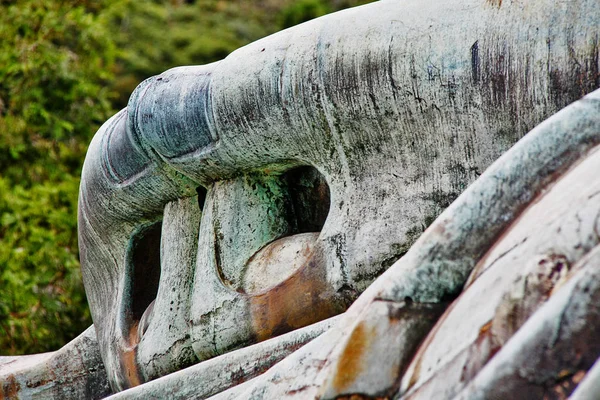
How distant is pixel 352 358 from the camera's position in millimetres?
1483

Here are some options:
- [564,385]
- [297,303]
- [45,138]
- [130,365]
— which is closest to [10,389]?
[130,365]

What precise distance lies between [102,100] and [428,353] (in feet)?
19.5

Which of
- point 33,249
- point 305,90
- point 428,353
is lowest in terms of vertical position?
point 33,249

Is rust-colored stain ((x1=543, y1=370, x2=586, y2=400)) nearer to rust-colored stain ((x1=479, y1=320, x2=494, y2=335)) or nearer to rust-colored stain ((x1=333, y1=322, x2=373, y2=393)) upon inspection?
rust-colored stain ((x1=479, y1=320, x2=494, y2=335))

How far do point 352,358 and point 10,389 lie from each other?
2050 millimetres

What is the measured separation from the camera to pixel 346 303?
2209 mm

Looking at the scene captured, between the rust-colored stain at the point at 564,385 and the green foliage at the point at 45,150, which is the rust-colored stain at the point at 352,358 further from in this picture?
the green foliage at the point at 45,150

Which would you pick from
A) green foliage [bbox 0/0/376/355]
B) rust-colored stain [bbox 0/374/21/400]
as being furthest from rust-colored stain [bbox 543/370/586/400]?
green foliage [bbox 0/0/376/355]

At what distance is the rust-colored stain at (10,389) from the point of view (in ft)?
10.6

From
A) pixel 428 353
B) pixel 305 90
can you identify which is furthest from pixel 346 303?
pixel 428 353

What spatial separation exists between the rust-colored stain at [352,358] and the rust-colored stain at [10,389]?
2014 millimetres

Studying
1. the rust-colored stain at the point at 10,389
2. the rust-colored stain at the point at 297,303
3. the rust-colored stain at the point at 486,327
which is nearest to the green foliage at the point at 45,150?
the rust-colored stain at the point at 10,389

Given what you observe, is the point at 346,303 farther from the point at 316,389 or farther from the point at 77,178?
the point at 77,178

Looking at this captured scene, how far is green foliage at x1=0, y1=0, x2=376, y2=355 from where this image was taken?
5344 mm
